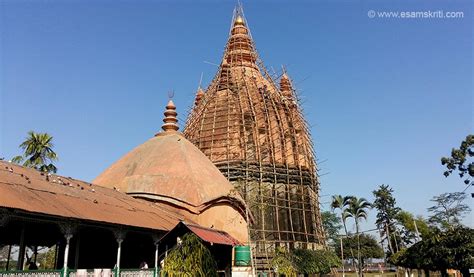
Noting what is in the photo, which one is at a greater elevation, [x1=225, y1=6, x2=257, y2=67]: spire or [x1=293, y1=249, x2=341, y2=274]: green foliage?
[x1=225, y1=6, x2=257, y2=67]: spire

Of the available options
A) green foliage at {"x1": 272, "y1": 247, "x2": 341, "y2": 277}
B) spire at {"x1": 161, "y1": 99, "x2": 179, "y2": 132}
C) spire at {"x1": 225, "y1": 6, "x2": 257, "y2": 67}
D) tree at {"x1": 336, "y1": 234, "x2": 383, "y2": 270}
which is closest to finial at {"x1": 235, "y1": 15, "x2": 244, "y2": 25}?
spire at {"x1": 225, "y1": 6, "x2": 257, "y2": 67}

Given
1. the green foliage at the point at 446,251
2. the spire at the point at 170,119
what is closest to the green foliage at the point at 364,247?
the green foliage at the point at 446,251

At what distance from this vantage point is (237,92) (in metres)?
36.9

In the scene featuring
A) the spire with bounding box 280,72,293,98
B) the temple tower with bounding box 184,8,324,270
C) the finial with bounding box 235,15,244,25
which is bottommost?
the temple tower with bounding box 184,8,324,270

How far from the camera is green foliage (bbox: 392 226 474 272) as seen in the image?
22609mm

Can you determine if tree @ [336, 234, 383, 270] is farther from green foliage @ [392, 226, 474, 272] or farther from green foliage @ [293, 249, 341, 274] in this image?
green foliage @ [392, 226, 474, 272]

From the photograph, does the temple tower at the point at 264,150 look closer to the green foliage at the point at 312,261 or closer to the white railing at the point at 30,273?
the green foliage at the point at 312,261

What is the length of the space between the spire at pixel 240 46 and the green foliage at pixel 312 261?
19215 millimetres

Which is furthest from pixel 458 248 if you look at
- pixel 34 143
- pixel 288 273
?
pixel 34 143

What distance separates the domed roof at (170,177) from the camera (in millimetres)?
23031

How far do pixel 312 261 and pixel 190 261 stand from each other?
19.4 m

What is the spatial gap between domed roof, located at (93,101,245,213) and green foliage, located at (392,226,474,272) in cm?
1145

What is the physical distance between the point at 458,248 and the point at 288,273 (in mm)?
9849

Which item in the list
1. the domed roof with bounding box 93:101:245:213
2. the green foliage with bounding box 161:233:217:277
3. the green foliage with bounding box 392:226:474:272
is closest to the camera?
the green foliage with bounding box 161:233:217:277
